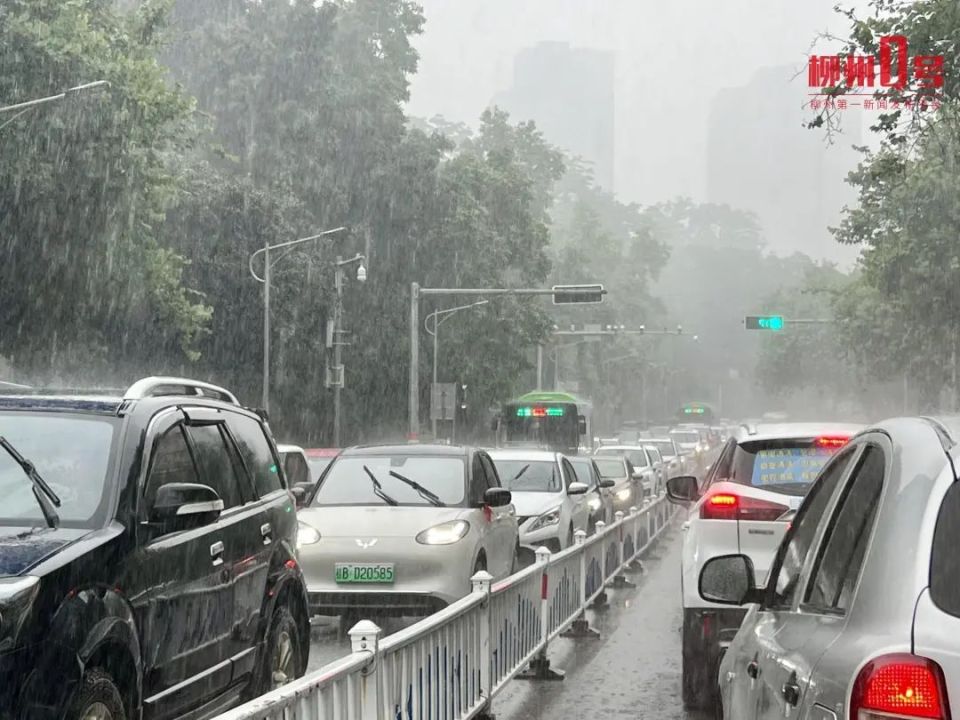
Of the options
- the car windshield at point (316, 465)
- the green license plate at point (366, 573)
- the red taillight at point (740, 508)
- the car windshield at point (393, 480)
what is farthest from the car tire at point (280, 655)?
the car windshield at point (316, 465)

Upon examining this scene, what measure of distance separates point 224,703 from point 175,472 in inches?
43.3

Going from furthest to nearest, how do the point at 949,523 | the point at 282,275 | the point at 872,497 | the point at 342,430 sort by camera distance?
the point at 342,430 < the point at 282,275 < the point at 872,497 < the point at 949,523

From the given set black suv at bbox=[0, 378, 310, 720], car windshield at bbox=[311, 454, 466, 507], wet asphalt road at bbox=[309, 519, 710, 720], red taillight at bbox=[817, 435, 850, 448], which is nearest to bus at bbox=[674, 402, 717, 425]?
wet asphalt road at bbox=[309, 519, 710, 720]

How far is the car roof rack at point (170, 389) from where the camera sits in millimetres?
7082

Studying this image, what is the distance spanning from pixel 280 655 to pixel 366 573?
447 centimetres

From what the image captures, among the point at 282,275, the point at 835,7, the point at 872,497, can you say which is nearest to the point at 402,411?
the point at 282,275

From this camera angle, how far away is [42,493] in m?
6.27

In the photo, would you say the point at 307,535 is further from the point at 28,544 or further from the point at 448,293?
the point at 448,293

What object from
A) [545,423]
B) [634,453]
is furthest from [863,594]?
[545,423]

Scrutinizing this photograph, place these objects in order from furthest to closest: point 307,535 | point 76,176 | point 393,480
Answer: point 76,176
point 393,480
point 307,535

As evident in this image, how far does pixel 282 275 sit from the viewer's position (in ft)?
181

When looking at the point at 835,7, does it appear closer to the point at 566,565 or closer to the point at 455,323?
the point at 566,565

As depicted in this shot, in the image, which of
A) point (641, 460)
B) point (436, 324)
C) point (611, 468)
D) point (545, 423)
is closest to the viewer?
point (611, 468)

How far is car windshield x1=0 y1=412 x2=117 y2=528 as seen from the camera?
621 centimetres
